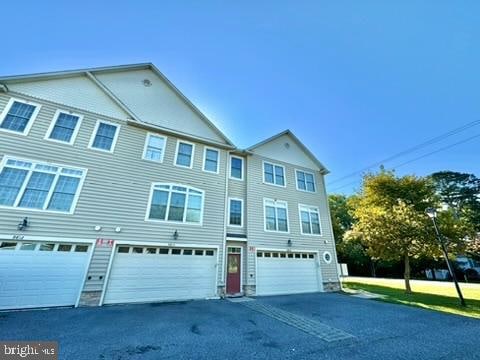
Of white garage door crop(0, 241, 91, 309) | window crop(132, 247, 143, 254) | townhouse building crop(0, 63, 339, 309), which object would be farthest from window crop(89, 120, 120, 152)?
window crop(132, 247, 143, 254)

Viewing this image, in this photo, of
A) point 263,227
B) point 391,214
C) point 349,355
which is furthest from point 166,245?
point 391,214

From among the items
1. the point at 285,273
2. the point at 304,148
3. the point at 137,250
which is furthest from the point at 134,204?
the point at 304,148

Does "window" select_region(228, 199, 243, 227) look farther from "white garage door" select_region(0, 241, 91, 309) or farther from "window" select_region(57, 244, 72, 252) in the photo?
"window" select_region(57, 244, 72, 252)

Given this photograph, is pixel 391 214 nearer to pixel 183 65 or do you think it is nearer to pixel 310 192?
pixel 310 192

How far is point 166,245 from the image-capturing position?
9.61m

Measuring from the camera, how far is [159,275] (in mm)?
9188

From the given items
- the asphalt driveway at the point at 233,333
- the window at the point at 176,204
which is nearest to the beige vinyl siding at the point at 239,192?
the window at the point at 176,204

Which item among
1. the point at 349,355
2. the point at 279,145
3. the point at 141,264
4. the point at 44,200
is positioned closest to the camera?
the point at 349,355

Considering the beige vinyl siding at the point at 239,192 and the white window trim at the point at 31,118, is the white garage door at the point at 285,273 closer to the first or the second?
→ the beige vinyl siding at the point at 239,192

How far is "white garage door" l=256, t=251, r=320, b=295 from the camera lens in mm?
11461

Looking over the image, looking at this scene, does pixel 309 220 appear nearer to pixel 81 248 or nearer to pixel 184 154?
pixel 184 154

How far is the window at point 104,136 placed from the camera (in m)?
9.77

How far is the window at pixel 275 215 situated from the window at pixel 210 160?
3552 millimetres

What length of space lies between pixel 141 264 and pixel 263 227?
20.6 feet
